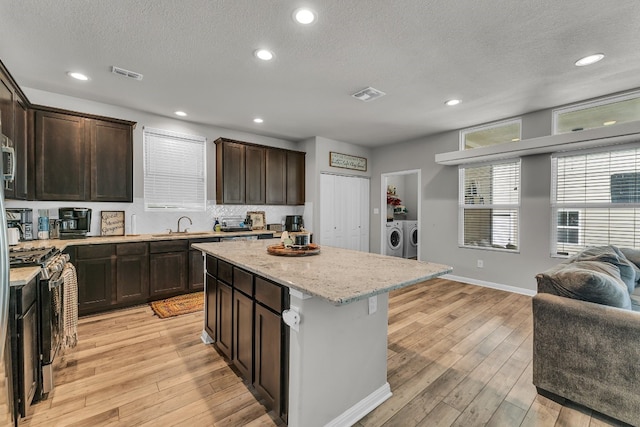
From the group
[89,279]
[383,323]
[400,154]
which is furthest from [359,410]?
[400,154]

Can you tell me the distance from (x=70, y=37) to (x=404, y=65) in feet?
9.49

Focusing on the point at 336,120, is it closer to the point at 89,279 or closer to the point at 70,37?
the point at 70,37

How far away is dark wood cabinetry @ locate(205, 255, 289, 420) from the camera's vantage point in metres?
1.63

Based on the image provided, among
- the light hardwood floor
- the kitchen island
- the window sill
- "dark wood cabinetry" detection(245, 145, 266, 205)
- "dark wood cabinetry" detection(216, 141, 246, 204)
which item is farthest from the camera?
"dark wood cabinetry" detection(245, 145, 266, 205)

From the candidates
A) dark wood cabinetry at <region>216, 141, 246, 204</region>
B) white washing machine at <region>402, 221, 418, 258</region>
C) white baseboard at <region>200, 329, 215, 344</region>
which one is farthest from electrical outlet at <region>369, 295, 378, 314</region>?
white washing machine at <region>402, 221, 418, 258</region>

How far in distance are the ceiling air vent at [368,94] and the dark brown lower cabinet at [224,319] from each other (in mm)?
2615

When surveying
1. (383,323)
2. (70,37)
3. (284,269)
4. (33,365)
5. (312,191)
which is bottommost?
(33,365)

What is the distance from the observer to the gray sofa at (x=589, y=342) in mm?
1668

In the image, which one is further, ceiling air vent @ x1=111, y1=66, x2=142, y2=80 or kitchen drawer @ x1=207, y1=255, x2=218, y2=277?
ceiling air vent @ x1=111, y1=66, x2=142, y2=80

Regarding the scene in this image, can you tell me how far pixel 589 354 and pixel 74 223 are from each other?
16.8 ft

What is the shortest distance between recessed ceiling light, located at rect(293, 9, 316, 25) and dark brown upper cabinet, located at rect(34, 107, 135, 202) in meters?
2.98

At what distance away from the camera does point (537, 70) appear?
9.32 ft

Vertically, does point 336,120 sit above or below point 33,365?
above

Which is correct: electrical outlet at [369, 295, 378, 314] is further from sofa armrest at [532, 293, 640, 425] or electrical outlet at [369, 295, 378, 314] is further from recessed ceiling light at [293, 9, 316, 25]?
recessed ceiling light at [293, 9, 316, 25]
